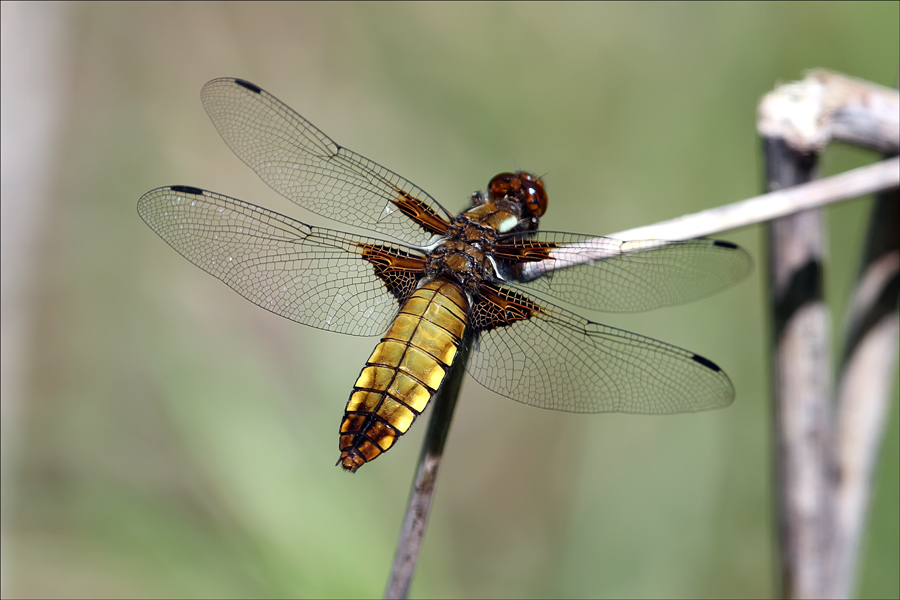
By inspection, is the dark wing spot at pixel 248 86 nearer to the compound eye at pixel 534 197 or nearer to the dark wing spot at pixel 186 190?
the dark wing spot at pixel 186 190

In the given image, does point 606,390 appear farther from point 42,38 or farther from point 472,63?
point 42,38

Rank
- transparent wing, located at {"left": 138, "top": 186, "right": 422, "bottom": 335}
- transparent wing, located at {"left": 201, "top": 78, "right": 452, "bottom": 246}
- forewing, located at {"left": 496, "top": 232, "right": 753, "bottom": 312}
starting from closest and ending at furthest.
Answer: forewing, located at {"left": 496, "top": 232, "right": 753, "bottom": 312}, transparent wing, located at {"left": 138, "top": 186, "right": 422, "bottom": 335}, transparent wing, located at {"left": 201, "top": 78, "right": 452, "bottom": 246}

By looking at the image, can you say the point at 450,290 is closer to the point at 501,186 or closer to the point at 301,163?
the point at 501,186

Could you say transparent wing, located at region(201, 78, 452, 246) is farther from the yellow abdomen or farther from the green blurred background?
the green blurred background

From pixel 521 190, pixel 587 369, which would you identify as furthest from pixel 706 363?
pixel 521 190

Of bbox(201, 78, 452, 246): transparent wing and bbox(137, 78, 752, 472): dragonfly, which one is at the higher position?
bbox(201, 78, 452, 246): transparent wing

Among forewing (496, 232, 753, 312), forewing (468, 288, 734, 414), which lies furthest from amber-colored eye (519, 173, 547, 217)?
forewing (468, 288, 734, 414)

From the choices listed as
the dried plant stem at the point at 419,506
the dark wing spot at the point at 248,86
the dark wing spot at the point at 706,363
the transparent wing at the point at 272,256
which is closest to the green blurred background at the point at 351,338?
the dark wing spot at the point at 706,363
